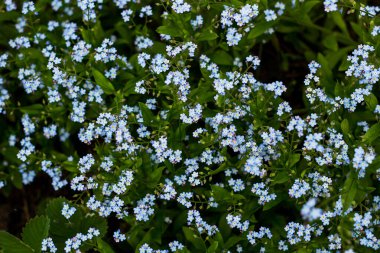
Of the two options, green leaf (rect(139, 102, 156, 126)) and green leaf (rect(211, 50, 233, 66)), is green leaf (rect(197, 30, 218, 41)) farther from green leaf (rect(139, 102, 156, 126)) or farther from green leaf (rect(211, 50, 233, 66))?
green leaf (rect(139, 102, 156, 126))

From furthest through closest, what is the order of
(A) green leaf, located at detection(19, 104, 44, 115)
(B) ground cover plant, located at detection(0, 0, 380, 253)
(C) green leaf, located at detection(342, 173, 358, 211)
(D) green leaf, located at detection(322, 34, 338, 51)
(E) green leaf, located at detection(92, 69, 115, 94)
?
(D) green leaf, located at detection(322, 34, 338, 51)
(A) green leaf, located at detection(19, 104, 44, 115)
(E) green leaf, located at detection(92, 69, 115, 94)
(B) ground cover plant, located at detection(0, 0, 380, 253)
(C) green leaf, located at detection(342, 173, 358, 211)

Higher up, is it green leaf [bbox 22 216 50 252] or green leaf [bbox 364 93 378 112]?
green leaf [bbox 364 93 378 112]

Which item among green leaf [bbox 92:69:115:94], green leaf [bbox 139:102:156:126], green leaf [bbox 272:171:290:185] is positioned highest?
green leaf [bbox 92:69:115:94]

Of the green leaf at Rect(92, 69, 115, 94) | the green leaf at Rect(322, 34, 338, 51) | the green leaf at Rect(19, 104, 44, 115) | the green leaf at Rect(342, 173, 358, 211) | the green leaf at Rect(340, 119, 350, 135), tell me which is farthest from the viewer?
the green leaf at Rect(322, 34, 338, 51)

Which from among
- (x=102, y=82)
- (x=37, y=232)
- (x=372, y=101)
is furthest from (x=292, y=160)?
(x=37, y=232)

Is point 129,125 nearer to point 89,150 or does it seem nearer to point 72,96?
point 72,96

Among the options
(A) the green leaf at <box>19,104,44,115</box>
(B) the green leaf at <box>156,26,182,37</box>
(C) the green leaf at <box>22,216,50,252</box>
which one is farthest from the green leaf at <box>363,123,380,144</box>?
(A) the green leaf at <box>19,104,44,115</box>

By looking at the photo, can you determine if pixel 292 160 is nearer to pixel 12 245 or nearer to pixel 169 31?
pixel 169 31
